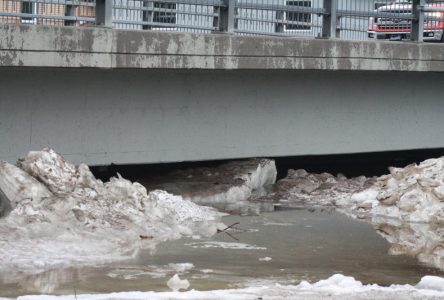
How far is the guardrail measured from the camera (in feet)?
42.8

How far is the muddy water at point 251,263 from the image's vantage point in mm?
9008

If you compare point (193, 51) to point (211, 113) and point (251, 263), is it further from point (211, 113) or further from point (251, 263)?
point (251, 263)

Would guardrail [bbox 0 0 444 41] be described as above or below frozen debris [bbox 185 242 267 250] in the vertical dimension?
above

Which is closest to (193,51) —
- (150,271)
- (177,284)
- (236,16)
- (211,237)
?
(236,16)

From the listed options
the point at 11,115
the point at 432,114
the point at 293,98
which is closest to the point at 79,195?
the point at 11,115

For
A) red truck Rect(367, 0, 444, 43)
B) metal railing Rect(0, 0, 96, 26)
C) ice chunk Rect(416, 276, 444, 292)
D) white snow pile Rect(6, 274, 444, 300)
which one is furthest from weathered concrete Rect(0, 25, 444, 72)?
ice chunk Rect(416, 276, 444, 292)

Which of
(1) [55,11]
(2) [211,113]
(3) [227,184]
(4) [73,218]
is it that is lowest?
(4) [73,218]

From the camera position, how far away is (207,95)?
15.1 m

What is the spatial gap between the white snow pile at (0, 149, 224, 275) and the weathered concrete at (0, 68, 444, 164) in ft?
3.16

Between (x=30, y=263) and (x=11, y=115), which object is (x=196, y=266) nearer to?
(x=30, y=263)

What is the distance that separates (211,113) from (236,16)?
1.53 m

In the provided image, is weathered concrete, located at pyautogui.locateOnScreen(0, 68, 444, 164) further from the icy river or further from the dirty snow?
the dirty snow

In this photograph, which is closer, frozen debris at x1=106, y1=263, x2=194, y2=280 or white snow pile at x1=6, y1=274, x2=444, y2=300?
white snow pile at x1=6, y1=274, x2=444, y2=300

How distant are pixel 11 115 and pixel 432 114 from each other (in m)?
8.93
